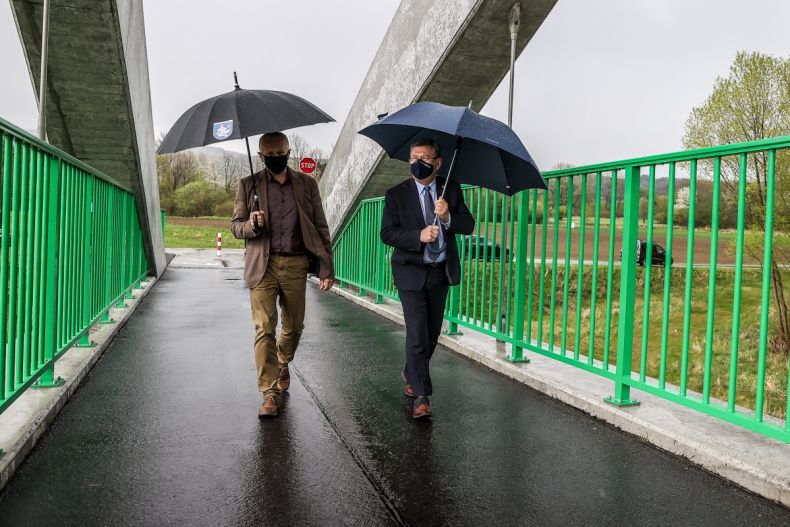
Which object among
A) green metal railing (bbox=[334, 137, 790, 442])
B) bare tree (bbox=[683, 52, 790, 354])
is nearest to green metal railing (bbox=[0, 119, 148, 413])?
green metal railing (bbox=[334, 137, 790, 442])

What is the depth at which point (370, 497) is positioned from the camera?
9.62 feet

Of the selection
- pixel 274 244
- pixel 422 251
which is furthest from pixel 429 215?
pixel 274 244

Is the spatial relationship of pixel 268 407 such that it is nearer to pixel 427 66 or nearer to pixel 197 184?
pixel 427 66

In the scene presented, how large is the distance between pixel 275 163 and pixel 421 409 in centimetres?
172

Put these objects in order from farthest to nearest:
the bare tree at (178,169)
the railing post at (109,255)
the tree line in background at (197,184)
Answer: the bare tree at (178,169) < the tree line in background at (197,184) < the railing post at (109,255)

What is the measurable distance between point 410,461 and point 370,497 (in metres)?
0.50

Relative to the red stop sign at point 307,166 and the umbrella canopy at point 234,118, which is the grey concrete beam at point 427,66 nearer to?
the umbrella canopy at point 234,118

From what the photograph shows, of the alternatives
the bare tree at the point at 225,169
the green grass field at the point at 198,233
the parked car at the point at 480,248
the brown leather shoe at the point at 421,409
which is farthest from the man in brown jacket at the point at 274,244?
the bare tree at the point at 225,169

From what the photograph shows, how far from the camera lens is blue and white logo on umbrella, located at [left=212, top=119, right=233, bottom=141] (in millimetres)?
3789

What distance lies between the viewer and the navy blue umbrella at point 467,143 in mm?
3721

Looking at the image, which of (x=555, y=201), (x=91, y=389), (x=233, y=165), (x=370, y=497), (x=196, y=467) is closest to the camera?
(x=370, y=497)

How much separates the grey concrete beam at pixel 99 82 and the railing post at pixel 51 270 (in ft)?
→ 10.7

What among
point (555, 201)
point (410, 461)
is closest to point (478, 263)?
point (555, 201)

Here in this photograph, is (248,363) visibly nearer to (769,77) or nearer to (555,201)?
(555,201)
